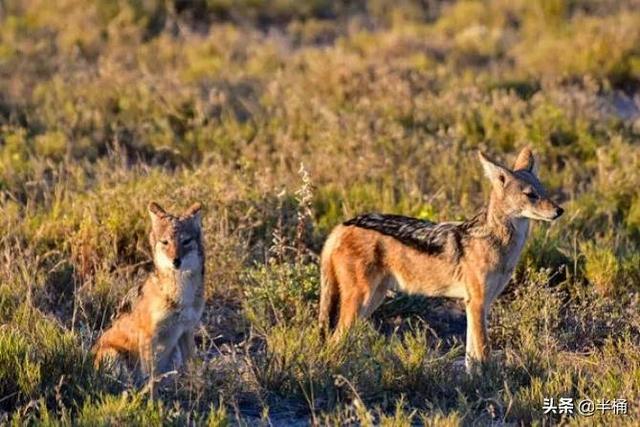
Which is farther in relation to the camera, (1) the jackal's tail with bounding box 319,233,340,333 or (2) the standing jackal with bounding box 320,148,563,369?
(1) the jackal's tail with bounding box 319,233,340,333

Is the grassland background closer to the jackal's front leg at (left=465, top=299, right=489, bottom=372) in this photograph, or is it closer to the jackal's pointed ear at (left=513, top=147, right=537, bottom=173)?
the jackal's front leg at (left=465, top=299, right=489, bottom=372)

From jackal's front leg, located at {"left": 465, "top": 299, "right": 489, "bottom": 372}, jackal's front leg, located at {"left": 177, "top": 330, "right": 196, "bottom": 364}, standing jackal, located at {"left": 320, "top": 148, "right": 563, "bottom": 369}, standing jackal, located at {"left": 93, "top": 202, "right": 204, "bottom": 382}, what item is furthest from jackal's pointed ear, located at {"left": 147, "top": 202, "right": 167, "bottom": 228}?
jackal's front leg, located at {"left": 465, "top": 299, "right": 489, "bottom": 372}

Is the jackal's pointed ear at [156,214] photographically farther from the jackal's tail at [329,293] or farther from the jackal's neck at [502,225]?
the jackal's neck at [502,225]

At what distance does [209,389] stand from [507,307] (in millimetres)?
2655

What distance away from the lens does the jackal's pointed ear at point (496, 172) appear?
24.2 ft

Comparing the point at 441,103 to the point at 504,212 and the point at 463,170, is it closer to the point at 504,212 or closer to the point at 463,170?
the point at 463,170

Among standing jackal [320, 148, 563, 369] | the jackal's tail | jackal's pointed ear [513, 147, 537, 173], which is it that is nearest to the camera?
standing jackal [320, 148, 563, 369]

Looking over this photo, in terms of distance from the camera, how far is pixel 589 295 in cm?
818

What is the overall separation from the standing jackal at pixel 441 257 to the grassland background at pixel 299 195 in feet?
0.81

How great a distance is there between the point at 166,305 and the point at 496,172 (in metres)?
2.22

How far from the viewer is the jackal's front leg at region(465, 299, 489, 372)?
718cm

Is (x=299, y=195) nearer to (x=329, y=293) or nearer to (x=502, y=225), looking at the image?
(x=329, y=293)

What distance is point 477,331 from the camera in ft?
23.9

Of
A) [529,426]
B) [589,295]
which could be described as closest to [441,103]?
[589,295]
